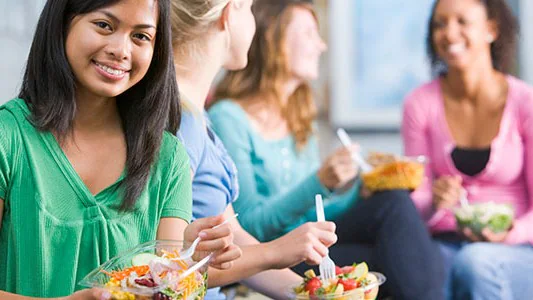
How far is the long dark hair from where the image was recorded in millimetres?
1222

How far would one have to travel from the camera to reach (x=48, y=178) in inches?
48.4

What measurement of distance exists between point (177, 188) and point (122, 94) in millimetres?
185

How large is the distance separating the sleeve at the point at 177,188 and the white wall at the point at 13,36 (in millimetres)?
1393

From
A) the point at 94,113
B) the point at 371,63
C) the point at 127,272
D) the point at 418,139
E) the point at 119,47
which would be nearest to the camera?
the point at 127,272

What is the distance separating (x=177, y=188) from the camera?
1.34m

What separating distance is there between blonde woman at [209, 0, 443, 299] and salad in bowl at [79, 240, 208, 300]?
1.02 m

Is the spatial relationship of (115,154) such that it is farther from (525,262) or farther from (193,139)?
(525,262)

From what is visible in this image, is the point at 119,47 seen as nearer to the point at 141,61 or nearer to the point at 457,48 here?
the point at 141,61

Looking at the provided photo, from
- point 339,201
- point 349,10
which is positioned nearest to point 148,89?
point 339,201

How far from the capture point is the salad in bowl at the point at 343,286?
1418 mm

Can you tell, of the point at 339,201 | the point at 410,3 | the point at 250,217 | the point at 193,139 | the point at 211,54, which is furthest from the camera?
the point at 410,3

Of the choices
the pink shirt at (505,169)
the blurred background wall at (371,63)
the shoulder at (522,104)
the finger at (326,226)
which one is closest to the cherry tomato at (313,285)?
the finger at (326,226)

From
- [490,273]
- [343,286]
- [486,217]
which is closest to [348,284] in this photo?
[343,286]

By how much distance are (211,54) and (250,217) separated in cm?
68
